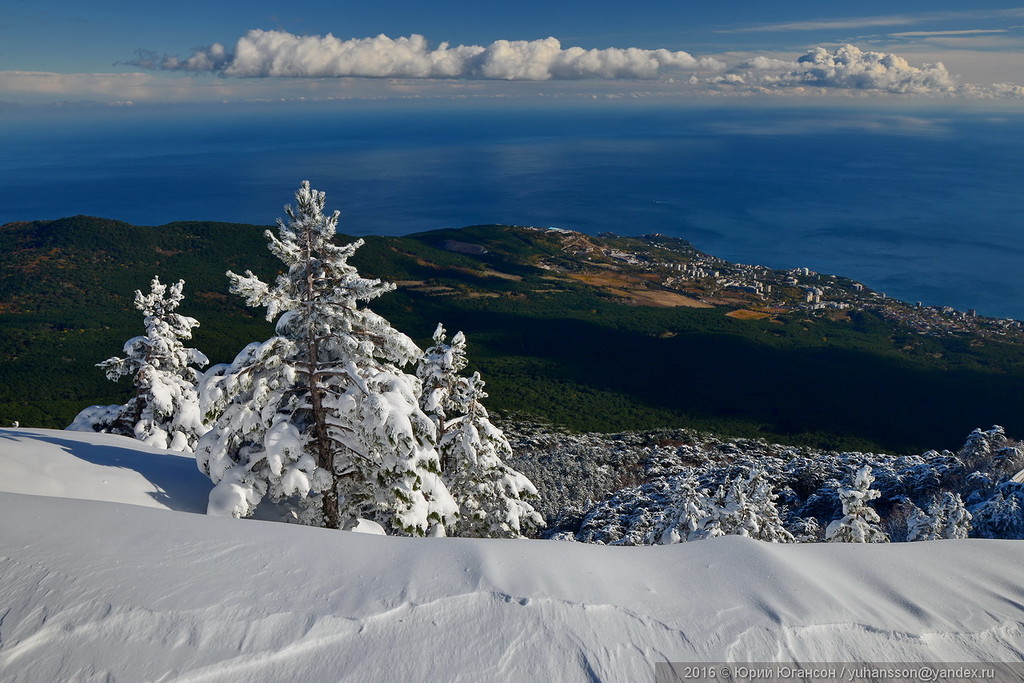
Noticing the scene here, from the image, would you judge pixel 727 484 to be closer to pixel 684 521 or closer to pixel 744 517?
pixel 684 521

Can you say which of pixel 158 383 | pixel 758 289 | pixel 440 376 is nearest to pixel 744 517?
pixel 440 376

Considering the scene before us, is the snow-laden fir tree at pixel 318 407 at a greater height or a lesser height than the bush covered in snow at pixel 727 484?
greater

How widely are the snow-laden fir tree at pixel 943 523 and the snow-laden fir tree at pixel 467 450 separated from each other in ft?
30.7

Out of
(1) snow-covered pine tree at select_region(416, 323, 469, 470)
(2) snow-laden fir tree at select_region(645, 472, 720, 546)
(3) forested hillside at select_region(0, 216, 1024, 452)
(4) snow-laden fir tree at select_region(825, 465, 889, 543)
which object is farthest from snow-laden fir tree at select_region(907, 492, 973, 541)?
(3) forested hillside at select_region(0, 216, 1024, 452)

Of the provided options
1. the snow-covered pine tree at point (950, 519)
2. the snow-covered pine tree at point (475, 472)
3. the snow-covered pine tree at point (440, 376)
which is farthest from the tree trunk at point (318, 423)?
the snow-covered pine tree at point (950, 519)

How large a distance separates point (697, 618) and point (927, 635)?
177 cm

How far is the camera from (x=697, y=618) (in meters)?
4.46

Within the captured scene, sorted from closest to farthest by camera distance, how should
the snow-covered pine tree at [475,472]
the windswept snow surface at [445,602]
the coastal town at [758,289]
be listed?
the windswept snow surface at [445,602]
the snow-covered pine tree at [475,472]
the coastal town at [758,289]

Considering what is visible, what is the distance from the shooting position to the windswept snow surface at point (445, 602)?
3930mm

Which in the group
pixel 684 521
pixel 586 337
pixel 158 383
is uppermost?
pixel 158 383

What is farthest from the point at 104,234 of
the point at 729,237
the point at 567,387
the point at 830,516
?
the point at 729,237

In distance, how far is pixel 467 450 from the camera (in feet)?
44.7

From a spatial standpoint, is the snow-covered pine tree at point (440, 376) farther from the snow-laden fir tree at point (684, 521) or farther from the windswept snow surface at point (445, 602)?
the windswept snow surface at point (445, 602)

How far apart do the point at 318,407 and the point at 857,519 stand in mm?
12813
